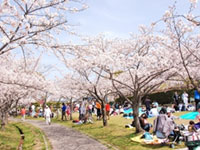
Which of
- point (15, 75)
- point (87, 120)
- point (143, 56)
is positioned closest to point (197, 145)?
point (143, 56)

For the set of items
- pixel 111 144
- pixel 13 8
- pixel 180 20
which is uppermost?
pixel 180 20

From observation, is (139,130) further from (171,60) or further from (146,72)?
(171,60)

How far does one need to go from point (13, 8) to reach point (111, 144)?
7112 mm

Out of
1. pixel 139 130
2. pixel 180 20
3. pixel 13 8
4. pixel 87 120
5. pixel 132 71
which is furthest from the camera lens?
pixel 87 120

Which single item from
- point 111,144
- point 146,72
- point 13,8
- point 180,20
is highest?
point 180,20

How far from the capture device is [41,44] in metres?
6.25

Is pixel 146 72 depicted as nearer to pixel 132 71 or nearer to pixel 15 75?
pixel 132 71

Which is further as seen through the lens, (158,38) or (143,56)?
(143,56)

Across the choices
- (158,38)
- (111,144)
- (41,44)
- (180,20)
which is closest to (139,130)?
(111,144)

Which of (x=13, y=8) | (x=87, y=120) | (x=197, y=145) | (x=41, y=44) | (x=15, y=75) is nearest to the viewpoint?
(x=13, y=8)

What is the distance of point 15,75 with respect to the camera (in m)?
15.1

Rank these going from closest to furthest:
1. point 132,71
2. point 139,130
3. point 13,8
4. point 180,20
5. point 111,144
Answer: point 13,8 < point 180,20 < point 111,144 < point 139,130 < point 132,71

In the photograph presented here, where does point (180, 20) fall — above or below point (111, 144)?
above

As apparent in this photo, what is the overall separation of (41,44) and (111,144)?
19.9ft
